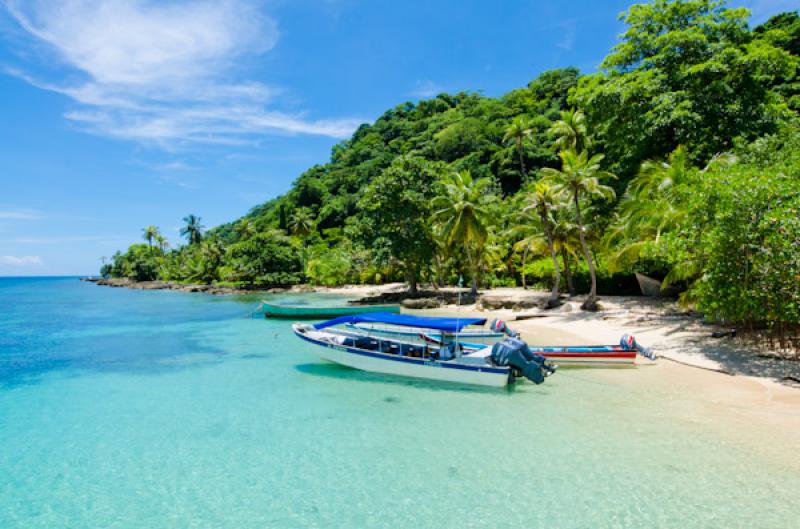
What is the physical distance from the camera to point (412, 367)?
582 inches

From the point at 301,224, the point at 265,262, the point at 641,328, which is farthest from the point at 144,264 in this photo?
the point at 641,328

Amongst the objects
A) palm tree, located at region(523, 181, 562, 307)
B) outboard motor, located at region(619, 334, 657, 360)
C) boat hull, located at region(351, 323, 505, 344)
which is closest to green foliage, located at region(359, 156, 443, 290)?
palm tree, located at region(523, 181, 562, 307)

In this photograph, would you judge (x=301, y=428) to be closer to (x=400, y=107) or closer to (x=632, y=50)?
(x=632, y=50)

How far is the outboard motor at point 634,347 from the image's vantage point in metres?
15.7

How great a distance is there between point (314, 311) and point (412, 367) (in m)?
19.4

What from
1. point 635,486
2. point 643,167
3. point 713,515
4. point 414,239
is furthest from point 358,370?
point 414,239

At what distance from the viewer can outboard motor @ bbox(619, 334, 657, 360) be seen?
15703 mm

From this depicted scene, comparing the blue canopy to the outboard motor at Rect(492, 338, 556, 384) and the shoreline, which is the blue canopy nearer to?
the outboard motor at Rect(492, 338, 556, 384)

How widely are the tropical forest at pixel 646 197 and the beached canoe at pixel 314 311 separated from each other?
6.98 meters

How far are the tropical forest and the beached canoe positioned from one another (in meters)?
6.98

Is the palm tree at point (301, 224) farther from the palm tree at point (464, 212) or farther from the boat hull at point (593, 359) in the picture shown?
the boat hull at point (593, 359)

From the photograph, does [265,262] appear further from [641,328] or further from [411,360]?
[641,328]

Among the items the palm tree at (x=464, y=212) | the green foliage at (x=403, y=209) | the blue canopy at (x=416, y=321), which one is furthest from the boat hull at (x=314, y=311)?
the blue canopy at (x=416, y=321)

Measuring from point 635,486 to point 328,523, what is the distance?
5506 mm
